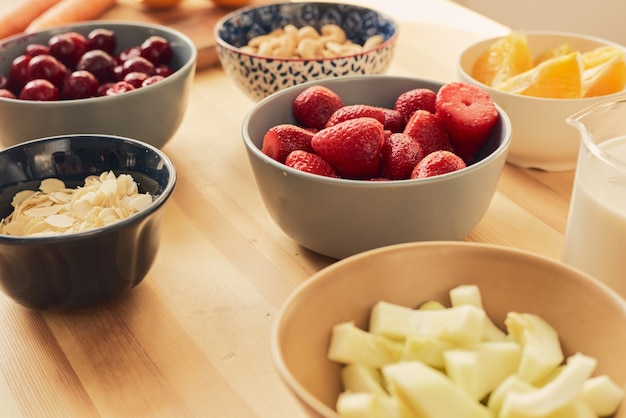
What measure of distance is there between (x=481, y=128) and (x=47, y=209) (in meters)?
0.50

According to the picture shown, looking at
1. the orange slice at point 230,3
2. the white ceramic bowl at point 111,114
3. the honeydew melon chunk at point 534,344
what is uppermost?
the honeydew melon chunk at point 534,344

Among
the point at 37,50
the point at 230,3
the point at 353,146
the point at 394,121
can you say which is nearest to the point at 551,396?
the point at 353,146

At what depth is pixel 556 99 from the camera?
3.25ft

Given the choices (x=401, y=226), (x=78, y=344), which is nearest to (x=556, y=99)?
(x=401, y=226)

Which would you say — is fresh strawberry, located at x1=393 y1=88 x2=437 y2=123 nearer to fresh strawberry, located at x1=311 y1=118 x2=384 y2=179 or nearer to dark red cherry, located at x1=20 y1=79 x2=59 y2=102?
fresh strawberry, located at x1=311 y1=118 x2=384 y2=179

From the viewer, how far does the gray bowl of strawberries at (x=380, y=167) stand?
0.80 m

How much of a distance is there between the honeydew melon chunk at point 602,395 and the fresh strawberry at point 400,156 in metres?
0.35

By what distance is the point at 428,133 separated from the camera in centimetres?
88

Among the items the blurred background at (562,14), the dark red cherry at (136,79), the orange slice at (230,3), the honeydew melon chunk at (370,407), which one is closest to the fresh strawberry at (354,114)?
the dark red cherry at (136,79)

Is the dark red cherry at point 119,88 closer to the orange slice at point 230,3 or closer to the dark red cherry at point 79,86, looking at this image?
the dark red cherry at point 79,86

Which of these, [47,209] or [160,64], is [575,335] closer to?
[47,209]

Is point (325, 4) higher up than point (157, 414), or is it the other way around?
point (325, 4)

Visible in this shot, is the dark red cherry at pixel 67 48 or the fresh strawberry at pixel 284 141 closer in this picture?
the fresh strawberry at pixel 284 141

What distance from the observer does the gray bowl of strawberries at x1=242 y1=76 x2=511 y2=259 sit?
797mm
